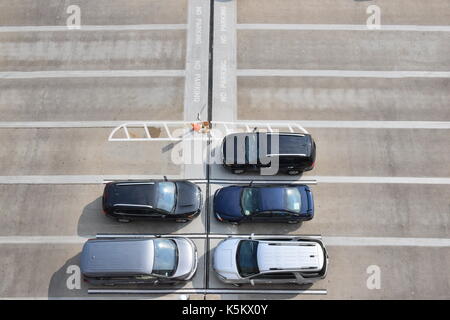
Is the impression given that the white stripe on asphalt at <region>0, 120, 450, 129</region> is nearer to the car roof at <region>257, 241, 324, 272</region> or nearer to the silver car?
the silver car

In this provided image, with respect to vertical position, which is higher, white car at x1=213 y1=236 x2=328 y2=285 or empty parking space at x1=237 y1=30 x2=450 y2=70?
empty parking space at x1=237 y1=30 x2=450 y2=70

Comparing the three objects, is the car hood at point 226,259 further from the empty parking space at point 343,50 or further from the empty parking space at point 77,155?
the empty parking space at point 343,50

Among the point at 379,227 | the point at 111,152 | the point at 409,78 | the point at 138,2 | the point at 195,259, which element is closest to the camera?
the point at 195,259

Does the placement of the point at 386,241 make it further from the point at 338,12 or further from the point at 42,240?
the point at 42,240

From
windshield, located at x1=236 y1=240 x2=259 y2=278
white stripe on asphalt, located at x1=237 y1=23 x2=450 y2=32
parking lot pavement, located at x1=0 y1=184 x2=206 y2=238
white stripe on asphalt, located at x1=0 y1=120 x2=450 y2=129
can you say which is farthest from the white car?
white stripe on asphalt, located at x1=237 y1=23 x2=450 y2=32

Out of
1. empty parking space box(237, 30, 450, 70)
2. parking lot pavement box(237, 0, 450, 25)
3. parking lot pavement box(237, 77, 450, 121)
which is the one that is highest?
parking lot pavement box(237, 0, 450, 25)

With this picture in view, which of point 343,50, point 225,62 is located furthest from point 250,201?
point 343,50

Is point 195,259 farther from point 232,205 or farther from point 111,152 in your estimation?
point 111,152

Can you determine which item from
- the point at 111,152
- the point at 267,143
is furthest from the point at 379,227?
the point at 111,152
